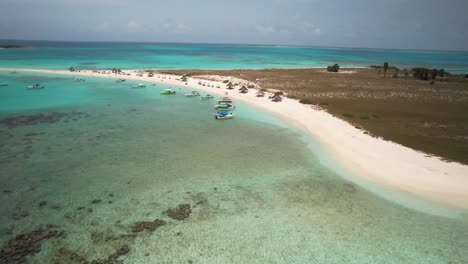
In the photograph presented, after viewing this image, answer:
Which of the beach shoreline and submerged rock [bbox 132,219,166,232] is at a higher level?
the beach shoreline

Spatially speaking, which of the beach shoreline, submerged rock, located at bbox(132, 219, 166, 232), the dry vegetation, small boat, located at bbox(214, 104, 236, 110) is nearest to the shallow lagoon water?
submerged rock, located at bbox(132, 219, 166, 232)

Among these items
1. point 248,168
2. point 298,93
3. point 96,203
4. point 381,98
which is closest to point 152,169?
point 96,203

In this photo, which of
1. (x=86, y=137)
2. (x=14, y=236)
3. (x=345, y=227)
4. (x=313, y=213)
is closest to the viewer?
(x=14, y=236)

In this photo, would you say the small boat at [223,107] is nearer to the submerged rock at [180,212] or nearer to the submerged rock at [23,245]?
the submerged rock at [180,212]

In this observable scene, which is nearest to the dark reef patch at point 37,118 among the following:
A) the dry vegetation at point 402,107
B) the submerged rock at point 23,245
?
the submerged rock at point 23,245

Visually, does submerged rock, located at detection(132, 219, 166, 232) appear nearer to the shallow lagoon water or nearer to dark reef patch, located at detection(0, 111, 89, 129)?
the shallow lagoon water

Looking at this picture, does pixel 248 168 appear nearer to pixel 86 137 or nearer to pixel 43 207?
pixel 43 207

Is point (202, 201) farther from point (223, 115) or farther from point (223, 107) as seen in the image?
point (223, 107)
